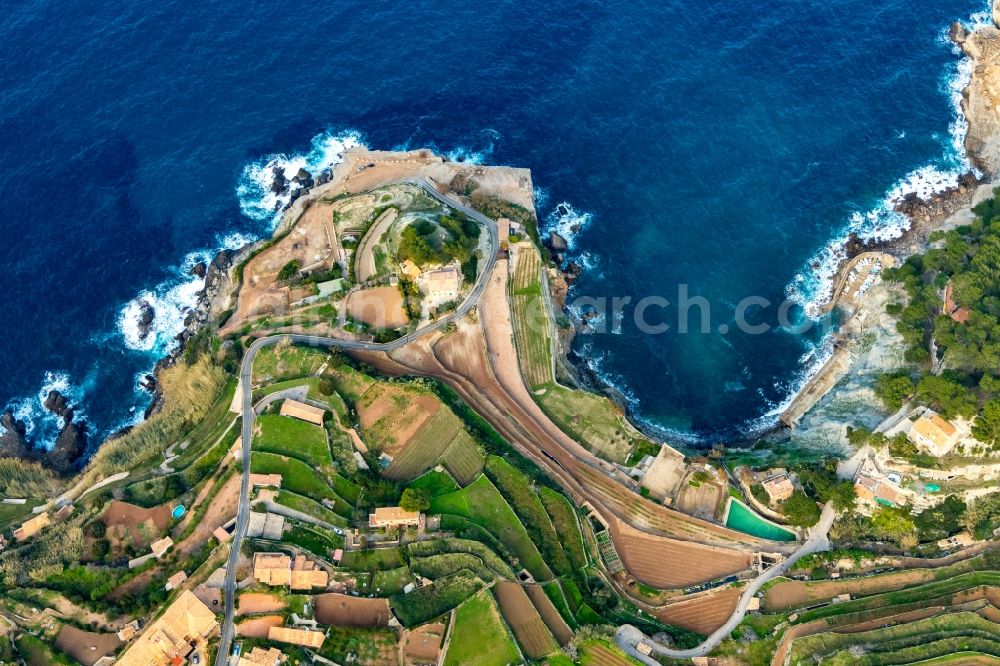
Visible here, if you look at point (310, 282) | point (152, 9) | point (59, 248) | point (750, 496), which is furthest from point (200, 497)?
point (152, 9)

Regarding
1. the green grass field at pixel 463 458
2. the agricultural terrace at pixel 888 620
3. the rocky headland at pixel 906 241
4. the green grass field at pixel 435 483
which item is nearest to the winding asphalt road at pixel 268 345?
the green grass field at pixel 463 458

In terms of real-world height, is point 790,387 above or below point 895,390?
above

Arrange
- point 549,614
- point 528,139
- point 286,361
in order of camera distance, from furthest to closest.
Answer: point 528,139 → point 286,361 → point 549,614

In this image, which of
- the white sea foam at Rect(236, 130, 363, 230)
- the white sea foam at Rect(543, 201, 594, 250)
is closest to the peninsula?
the white sea foam at Rect(543, 201, 594, 250)

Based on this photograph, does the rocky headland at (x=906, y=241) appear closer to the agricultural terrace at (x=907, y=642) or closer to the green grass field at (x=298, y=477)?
the agricultural terrace at (x=907, y=642)

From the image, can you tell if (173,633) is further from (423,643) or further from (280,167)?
(280,167)

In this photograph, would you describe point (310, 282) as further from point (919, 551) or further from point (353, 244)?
point (919, 551)

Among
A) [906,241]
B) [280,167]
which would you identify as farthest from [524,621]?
[906,241]
